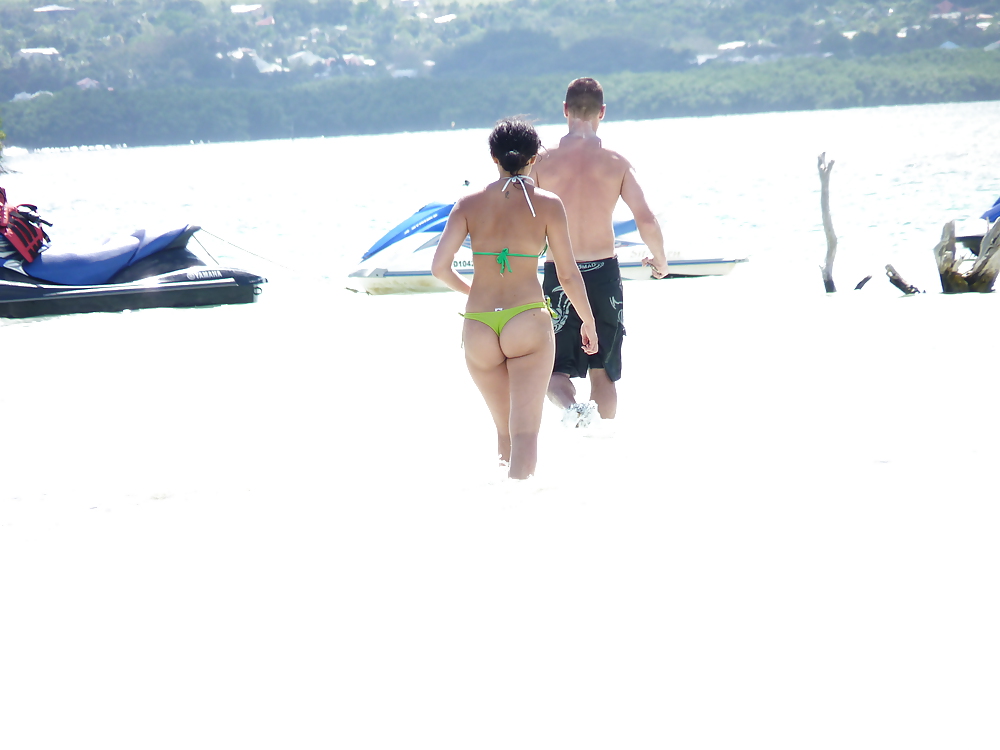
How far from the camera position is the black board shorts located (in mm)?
4945

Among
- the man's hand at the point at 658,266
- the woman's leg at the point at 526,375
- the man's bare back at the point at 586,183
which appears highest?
the man's bare back at the point at 586,183

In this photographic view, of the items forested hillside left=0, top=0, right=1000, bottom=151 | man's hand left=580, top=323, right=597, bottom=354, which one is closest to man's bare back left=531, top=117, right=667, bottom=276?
man's hand left=580, top=323, right=597, bottom=354

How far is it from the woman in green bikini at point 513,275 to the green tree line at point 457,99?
434 feet

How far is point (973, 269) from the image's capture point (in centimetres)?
991

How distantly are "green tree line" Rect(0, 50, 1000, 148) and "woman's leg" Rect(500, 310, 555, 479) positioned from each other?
13243 cm

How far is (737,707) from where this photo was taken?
8.06 feet

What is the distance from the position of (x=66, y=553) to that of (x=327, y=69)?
180462mm

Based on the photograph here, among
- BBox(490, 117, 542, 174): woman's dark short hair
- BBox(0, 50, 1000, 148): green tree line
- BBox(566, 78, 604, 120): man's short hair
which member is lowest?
BBox(490, 117, 542, 174): woman's dark short hair

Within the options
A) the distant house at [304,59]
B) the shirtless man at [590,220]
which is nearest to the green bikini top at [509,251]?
the shirtless man at [590,220]

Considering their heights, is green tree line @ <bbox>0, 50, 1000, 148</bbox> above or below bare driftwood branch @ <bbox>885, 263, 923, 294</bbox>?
above

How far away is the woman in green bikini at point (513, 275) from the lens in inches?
150

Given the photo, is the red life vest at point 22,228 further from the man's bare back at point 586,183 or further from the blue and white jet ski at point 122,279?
the man's bare back at point 586,183

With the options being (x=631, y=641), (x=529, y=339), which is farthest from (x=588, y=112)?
(x=631, y=641)

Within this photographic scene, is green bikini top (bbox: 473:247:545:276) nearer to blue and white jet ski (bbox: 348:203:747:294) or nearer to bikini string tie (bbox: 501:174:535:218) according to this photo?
bikini string tie (bbox: 501:174:535:218)
